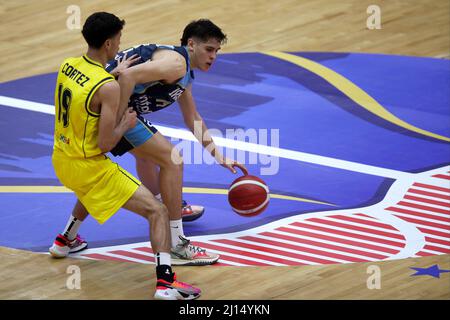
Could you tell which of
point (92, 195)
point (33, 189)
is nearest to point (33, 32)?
point (33, 189)

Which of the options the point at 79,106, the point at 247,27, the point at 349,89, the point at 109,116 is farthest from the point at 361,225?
the point at 247,27

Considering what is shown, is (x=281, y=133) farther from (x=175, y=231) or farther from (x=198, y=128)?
(x=175, y=231)

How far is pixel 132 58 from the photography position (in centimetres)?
882

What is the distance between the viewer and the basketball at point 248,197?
9.17 metres

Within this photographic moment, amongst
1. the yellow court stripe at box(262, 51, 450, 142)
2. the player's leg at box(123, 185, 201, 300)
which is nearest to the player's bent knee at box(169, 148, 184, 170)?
the player's leg at box(123, 185, 201, 300)

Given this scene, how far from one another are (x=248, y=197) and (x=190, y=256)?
2.29 feet

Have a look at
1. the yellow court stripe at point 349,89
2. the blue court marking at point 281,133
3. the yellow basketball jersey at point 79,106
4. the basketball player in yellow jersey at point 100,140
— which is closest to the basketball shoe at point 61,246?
the blue court marking at point 281,133

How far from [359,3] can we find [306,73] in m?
3.08

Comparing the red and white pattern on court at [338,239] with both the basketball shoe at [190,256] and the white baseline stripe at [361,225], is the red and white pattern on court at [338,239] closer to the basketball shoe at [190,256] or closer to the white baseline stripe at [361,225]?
the white baseline stripe at [361,225]

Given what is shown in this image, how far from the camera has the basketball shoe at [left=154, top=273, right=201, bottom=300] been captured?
8180 mm

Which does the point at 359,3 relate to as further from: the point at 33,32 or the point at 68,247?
the point at 68,247

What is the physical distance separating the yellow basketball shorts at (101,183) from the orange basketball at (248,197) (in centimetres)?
113
